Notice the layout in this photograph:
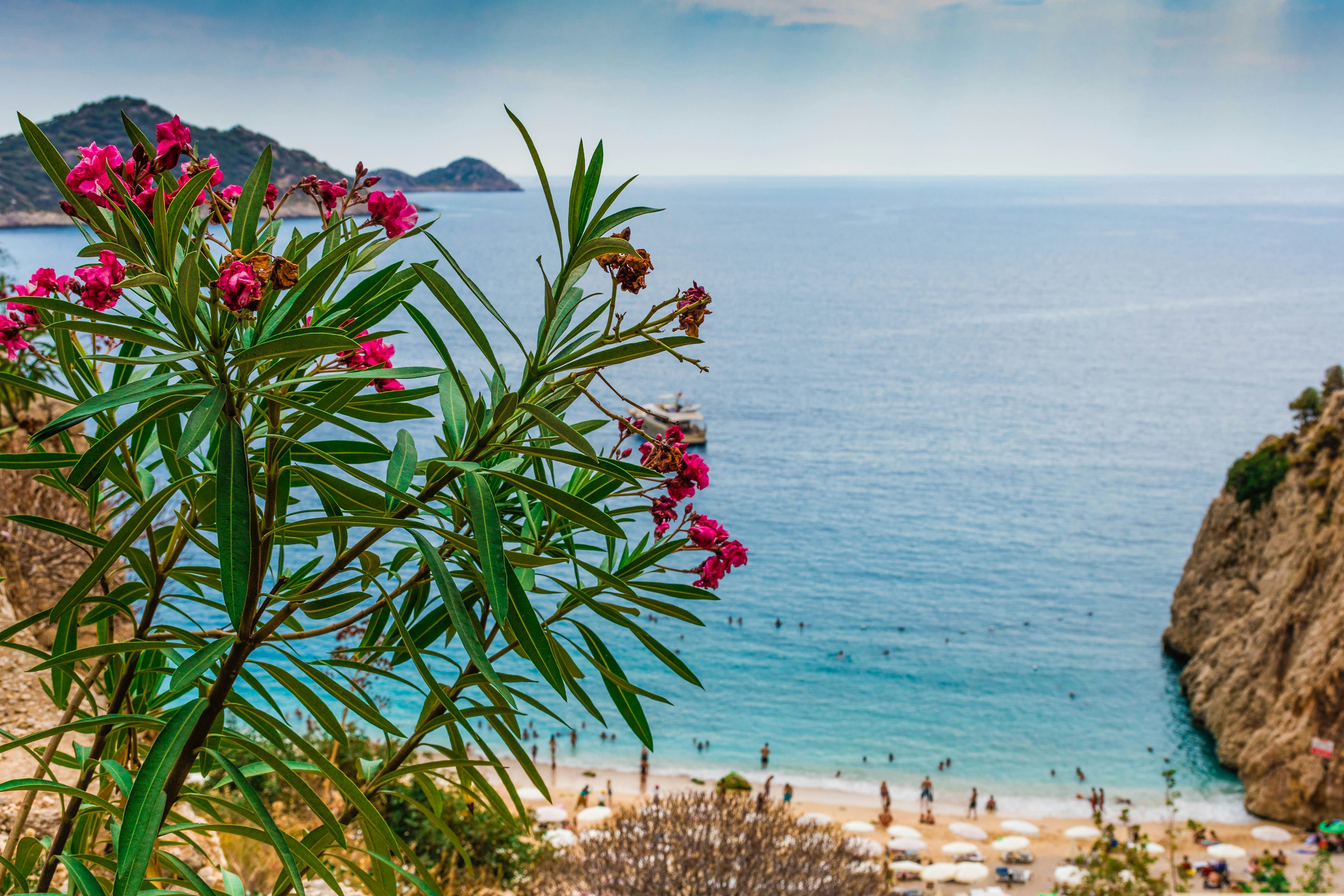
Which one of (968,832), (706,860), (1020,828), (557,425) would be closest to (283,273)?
(557,425)

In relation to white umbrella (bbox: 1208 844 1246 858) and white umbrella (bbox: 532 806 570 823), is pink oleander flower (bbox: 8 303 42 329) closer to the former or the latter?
white umbrella (bbox: 532 806 570 823)

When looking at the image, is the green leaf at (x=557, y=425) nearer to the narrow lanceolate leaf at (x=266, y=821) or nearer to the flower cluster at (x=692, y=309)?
the flower cluster at (x=692, y=309)

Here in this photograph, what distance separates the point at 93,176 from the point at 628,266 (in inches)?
38.3

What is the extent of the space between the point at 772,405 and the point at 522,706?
40.5 meters

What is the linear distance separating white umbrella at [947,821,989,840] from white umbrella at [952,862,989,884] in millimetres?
2142

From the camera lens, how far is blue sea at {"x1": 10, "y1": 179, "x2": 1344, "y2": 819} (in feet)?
103

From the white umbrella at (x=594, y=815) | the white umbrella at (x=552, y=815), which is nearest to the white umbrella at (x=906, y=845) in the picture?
the white umbrella at (x=594, y=815)

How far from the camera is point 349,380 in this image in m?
1.73

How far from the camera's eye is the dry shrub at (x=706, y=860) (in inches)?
434

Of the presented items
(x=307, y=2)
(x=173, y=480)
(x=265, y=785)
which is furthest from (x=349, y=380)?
(x=307, y=2)

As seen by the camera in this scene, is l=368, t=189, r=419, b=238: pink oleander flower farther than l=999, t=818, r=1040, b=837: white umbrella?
No

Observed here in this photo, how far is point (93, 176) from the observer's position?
5.52 feet

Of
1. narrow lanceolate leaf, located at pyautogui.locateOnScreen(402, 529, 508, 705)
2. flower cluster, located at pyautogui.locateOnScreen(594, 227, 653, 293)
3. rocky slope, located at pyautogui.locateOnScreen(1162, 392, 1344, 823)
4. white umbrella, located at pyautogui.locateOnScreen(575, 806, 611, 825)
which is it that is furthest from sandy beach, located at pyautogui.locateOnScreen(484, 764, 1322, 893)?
flower cluster, located at pyautogui.locateOnScreen(594, 227, 653, 293)

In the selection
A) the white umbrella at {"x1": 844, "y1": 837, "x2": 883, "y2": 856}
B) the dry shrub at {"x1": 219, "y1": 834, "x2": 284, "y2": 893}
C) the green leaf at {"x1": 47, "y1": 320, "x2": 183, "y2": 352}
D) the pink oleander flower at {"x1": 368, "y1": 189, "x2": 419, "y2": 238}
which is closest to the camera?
the green leaf at {"x1": 47, "y1": 320, "x2": 183, "y2": 352}
